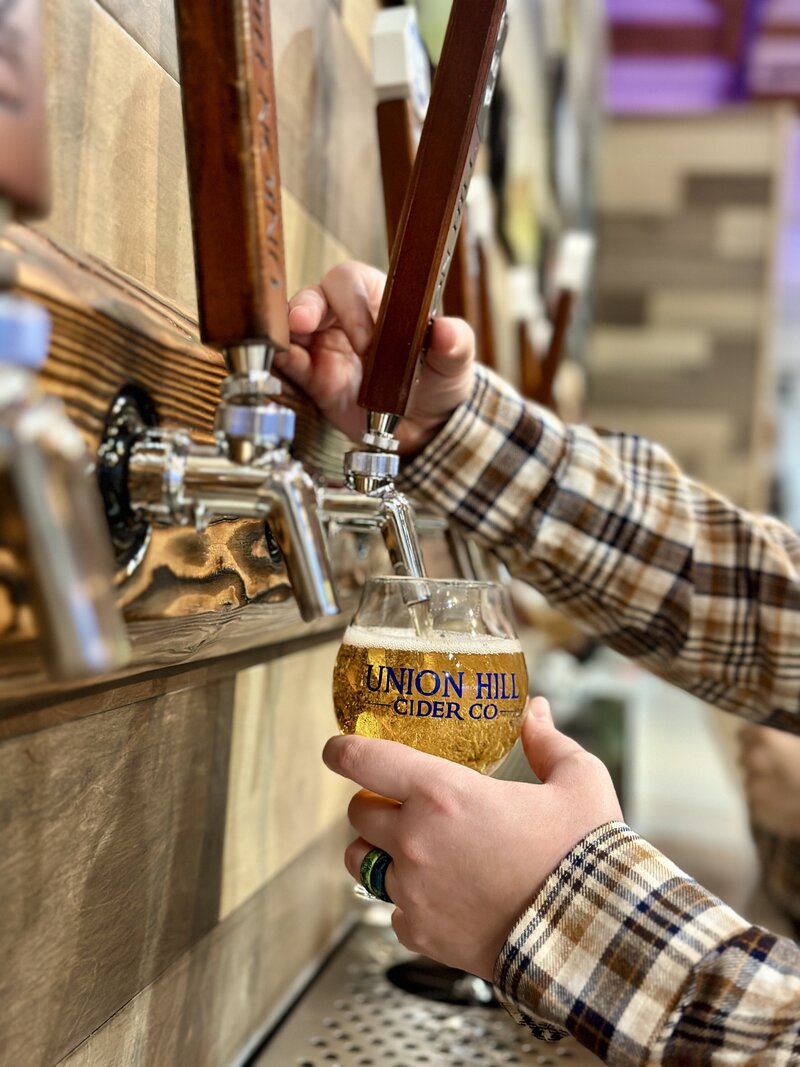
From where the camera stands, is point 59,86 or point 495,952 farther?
point 495,952

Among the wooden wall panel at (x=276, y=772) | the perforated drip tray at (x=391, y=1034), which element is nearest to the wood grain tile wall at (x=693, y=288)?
the wooden wall panel at (x=276, y=772)

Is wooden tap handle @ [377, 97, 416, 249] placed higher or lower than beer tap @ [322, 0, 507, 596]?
higher

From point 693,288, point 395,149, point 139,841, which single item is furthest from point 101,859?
point 693,288

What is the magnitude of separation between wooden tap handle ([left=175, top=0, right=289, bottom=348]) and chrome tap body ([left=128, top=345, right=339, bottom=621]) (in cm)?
2

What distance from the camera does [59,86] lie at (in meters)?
0.51

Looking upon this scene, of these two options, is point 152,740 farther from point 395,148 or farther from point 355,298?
point 395,148

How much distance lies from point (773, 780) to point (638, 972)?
948 millimetres

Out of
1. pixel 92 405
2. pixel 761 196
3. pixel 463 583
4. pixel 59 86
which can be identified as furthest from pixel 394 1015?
pixel 761 196

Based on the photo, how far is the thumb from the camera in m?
0.68

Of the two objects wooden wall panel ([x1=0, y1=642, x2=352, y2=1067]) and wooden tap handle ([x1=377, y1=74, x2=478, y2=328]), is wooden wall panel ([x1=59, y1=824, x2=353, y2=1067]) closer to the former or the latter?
wooden wall panel ([x1=0, y1=642, x2=352, y2=1067])

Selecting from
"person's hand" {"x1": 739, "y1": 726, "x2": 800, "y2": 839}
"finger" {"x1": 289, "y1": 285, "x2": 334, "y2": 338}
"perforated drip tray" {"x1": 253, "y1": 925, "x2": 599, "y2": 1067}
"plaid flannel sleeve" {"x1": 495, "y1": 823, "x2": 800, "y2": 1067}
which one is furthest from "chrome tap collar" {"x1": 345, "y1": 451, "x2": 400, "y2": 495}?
"person's hand" {"x1": 739, "y1": 726, "x2": 800, "y2": 839}

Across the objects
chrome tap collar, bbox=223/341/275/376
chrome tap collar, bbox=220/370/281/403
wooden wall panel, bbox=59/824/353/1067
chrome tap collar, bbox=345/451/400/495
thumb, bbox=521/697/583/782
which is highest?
chrome tap collar, bbox=223/341/275/376

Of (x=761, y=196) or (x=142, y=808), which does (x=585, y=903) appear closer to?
(x=142, y=808)

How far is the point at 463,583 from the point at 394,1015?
1.70 feet
